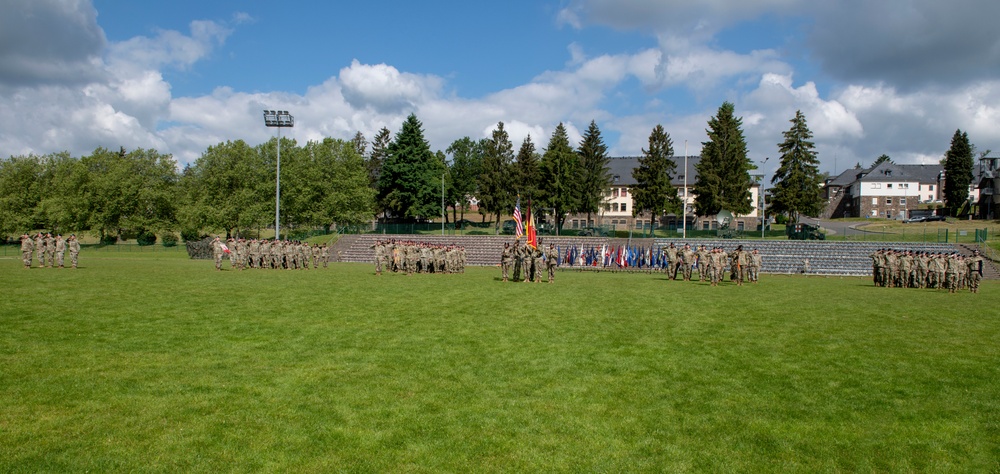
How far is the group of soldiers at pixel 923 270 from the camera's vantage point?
1121 inches

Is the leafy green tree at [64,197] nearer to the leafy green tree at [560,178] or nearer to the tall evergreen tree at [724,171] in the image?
the leafy green tree at [560,178]

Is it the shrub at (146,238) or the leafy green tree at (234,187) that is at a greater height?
the leafy green tree at (234,187)

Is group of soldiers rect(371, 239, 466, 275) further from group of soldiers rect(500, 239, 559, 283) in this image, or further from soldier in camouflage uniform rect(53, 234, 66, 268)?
soldier in camouflage uniform rect(53, 234, 66, 268)

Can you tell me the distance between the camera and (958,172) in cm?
8038

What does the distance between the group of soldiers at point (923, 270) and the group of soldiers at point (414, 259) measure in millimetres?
21554

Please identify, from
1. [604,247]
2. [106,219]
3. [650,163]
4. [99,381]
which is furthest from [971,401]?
[106,219]

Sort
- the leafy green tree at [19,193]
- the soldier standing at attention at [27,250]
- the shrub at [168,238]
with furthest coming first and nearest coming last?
the leafy green tree at [19,193], the shrub at [168,238], the soldier standing at attention at [27,250]

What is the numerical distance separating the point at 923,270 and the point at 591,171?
4198 centimetres

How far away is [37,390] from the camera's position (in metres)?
8.50

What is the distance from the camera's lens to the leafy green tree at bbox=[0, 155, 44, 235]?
3017 inches

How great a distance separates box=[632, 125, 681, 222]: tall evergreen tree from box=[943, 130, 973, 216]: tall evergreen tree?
129 feet

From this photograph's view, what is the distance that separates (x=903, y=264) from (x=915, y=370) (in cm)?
2385

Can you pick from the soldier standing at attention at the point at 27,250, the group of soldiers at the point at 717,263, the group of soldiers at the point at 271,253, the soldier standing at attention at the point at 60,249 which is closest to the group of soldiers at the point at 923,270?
the group of soldiers at the point at 717,263

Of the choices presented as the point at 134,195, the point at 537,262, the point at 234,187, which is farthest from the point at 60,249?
the point at 134,195
